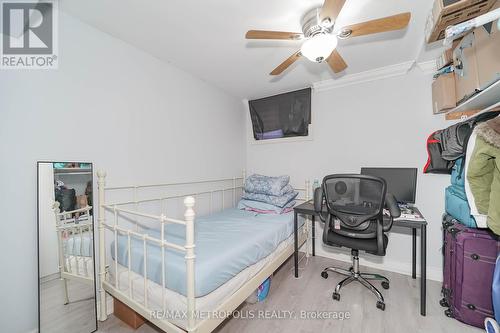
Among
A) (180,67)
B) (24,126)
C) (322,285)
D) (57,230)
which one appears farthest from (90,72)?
(322,285)

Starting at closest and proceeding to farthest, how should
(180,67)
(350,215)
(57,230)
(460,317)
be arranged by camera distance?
1. (57,230)
2. (460,317)
3. (350,215)
4. (180,67)

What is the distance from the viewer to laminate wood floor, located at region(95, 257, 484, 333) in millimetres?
1562

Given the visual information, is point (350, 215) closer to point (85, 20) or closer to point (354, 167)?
point (354, 167)

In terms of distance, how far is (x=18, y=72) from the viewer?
1358 millimetres

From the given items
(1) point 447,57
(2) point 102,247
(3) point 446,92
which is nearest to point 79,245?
(2) point 102,247

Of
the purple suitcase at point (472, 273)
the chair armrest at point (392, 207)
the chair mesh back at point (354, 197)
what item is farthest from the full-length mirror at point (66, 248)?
the purple suitcase at point (472, 273)

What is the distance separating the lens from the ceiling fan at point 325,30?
4.03ft

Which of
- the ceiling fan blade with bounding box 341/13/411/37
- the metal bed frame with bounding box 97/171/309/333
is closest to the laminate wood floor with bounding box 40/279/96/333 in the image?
the metal bed frame with bounding box 97/171/309/333

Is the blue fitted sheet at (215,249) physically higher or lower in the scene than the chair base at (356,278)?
higher

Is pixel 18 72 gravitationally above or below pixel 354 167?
above

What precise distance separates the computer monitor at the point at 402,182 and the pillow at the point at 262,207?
1.14m

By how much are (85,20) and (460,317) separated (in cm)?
371

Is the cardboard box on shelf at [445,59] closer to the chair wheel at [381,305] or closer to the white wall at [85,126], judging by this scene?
the chair wheel at [381,305]

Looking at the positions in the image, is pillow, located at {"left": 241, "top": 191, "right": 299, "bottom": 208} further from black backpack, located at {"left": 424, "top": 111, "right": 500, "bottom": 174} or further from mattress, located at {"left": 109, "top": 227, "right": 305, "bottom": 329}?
black backpack, located at {"left": 424, "top": 111, "right": 500, "bottom": 174}
